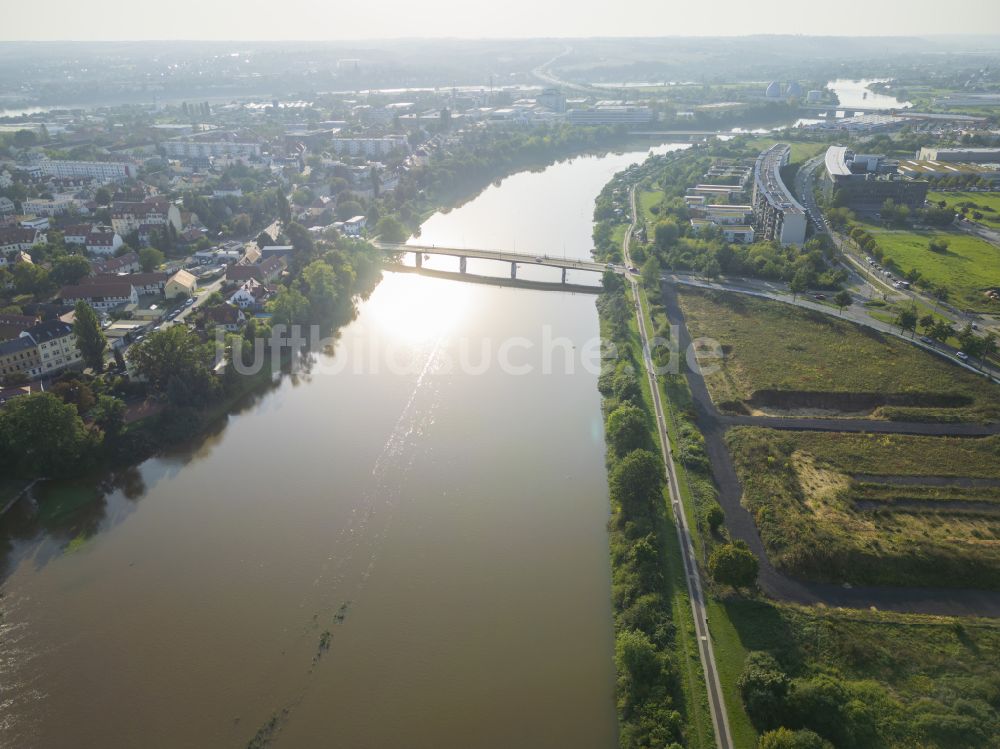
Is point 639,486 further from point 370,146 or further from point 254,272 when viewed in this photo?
point 370,146

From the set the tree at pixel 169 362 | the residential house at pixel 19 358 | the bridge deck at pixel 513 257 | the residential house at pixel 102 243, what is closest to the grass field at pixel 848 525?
the bridge deck at pixel 513 257

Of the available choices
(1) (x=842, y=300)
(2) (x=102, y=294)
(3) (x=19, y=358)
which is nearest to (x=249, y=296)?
(2) (x=102, y=294)

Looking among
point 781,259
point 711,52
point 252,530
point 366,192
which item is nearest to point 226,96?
point 366,192

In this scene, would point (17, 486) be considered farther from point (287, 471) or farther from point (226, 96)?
point (226, 96)

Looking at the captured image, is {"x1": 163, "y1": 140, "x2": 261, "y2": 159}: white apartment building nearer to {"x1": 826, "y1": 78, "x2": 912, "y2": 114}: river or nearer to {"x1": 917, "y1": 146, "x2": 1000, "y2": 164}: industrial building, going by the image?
{"x1": 917, "y1": 146, "x2": 1000, "y2": 164}: industrial building

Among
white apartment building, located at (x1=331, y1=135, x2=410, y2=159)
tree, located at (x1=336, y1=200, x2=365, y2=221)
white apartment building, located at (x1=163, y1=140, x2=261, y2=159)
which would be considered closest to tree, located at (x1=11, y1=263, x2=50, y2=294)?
tree, located at (x1=336, y1=200, x2=365, y2=221)
